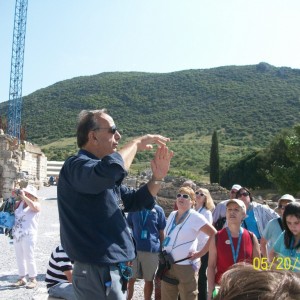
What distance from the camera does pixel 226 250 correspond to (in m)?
4.42

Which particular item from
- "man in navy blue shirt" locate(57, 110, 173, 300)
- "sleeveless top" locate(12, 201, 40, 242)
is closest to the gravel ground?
"sleeveless top" locate(12, 201, 40, 242)

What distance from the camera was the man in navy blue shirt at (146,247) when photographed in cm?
590

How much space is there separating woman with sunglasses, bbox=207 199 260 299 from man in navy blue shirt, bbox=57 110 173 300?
180cm

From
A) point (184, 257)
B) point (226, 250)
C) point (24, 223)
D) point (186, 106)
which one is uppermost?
point (186, 106)

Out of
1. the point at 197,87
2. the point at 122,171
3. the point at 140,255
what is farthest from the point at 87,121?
the point at 197,87

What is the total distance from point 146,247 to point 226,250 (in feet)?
5.71

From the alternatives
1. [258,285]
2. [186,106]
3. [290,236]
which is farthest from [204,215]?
[186,106]

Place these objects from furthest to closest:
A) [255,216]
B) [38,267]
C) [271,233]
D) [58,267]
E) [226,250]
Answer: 1. [38,267]
2. [255,216]
3. [271,233]
4. [226,250]
5. [58,267]

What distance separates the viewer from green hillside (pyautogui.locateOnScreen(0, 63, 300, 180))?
271 feet

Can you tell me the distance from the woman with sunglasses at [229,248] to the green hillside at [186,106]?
194ft

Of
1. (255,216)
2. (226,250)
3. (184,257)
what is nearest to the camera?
(226,250)

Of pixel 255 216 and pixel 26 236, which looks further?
pixel 26 236

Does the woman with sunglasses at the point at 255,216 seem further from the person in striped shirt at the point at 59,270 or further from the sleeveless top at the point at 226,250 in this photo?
the person in striped shirt at the point at 59,270

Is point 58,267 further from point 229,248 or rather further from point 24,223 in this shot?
point 24,223
